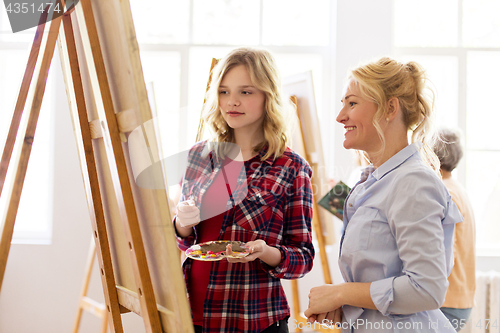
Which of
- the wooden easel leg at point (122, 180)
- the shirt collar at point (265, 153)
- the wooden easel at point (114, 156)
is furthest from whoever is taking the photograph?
the shirt collar at point (265, 153)

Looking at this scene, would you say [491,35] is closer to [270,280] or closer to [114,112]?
[270,280]

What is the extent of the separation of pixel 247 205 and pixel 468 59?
2728mm

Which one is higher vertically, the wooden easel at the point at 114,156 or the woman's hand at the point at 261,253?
the wooden easel at the point at 114,156

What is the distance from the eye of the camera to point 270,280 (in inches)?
47.7

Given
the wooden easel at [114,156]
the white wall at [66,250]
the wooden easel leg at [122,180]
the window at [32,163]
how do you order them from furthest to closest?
the window at [32,163]
the white wall at [66,250]
the wooden easel leg at [122,180]
the wooden easel at [114,156]

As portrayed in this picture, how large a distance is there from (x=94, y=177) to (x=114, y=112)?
1.04 ft

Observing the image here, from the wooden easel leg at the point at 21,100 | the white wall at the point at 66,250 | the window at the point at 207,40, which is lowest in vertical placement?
the white wall at the point at 66,250

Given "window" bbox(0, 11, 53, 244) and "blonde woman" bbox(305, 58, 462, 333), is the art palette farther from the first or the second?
"window" bbox(0, 11, 53, 244)

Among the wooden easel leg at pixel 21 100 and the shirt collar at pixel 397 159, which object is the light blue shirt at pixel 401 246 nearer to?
the shirt collar at pixel 397 159

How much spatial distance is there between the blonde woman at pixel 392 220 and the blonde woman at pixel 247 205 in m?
0.20

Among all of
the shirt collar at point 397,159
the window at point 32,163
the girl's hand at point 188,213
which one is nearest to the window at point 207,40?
the window at point 32,163

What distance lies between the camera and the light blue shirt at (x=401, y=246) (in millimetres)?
842

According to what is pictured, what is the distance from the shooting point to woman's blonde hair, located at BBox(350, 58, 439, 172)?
1003 millimetres

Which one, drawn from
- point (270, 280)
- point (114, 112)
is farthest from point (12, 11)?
point (270, 280)
